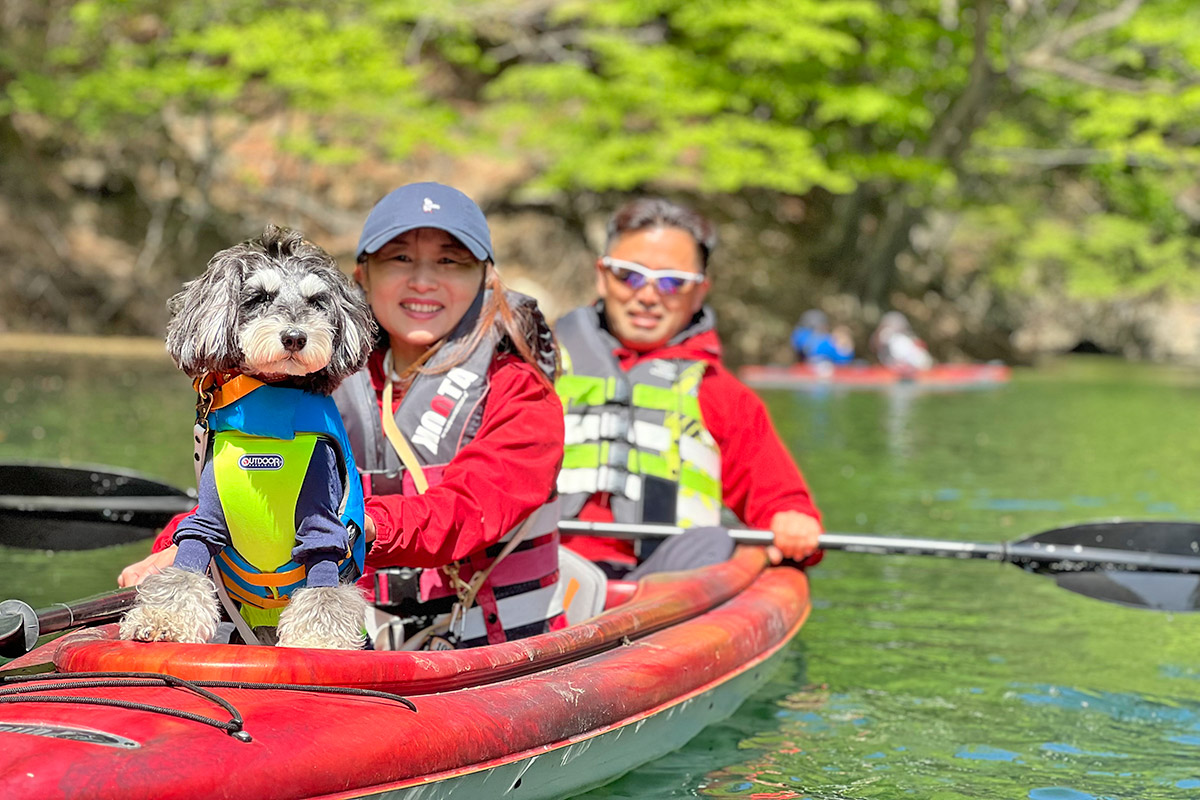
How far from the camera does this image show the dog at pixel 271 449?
247 centimetres

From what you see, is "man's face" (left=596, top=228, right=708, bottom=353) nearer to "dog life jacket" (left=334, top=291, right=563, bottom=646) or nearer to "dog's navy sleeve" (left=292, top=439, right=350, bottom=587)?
"dog life jacket" (left=334, top=291, right=563, bottom=646)


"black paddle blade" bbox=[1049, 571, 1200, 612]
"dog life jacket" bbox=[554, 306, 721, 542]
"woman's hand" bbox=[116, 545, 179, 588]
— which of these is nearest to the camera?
"woman's hand" bbox=[116, 545, 179, 588]

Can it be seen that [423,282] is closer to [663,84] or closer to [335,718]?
[335,718]

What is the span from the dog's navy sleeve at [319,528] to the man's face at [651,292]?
7.01 feet

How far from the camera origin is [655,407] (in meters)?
4.61

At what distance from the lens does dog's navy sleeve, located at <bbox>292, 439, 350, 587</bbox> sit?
Answer: 2580mm

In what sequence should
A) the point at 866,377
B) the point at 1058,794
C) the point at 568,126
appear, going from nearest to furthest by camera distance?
the point at 1058,794
the point at 866,377
the point at 568,126

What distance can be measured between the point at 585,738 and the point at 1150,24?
19.5 m

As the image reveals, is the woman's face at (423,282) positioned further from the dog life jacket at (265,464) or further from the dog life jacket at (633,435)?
the dog life jacket at (633,435)

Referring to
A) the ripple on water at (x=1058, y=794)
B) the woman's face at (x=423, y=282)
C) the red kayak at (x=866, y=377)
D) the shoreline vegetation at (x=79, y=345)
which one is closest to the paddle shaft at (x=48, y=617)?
the woman's face at (x=423, y=282)

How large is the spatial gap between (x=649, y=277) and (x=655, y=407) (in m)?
0.44

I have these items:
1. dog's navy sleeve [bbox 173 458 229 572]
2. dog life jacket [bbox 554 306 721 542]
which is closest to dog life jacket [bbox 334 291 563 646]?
dog's navy sleeve [bbox 173 458 229 572]

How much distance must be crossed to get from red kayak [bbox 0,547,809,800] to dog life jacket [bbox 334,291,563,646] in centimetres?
22

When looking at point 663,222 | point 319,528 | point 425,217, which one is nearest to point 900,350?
point 663,222
